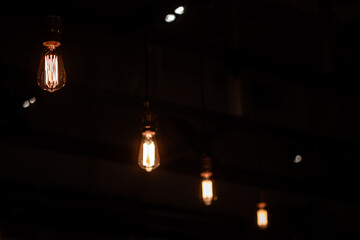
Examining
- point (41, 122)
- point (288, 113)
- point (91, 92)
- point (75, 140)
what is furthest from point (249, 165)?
point (91, 92)

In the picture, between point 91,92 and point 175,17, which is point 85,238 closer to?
point 175,17

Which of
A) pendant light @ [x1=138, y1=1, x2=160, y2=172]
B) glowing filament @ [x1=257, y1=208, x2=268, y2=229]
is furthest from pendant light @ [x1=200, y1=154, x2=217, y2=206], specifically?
glowing filament @ [x1=257, y1=208, x2=268, y2=229]

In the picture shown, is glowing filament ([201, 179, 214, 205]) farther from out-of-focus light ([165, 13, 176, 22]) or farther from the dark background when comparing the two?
out-of-focus light ([165, 13, 176, 22])

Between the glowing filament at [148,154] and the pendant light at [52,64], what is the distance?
83cm

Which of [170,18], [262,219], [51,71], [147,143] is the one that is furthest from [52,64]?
[262,219]

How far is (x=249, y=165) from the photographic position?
452 inches

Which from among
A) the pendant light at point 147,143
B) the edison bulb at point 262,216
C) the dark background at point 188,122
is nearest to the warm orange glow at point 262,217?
the edison bulb at point 262,216

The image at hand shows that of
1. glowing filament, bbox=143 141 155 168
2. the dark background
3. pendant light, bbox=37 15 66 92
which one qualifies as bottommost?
glowing filament, bbox=143 141 155 168

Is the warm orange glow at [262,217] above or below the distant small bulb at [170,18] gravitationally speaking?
below

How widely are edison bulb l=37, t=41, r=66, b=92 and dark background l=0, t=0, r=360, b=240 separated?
7.13ft

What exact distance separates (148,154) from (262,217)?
3.99m

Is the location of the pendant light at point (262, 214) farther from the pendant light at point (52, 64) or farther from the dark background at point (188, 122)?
the pendant light at point (52, 64)

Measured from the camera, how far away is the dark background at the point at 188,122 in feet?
22.4

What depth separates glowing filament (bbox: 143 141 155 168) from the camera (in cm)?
424
